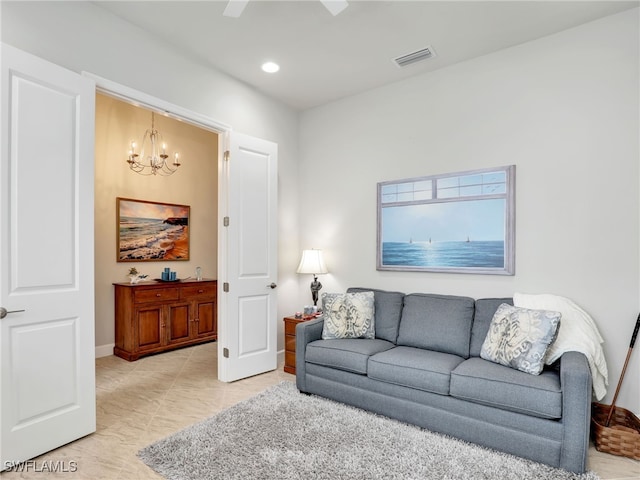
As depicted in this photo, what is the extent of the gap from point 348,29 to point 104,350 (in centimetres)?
432

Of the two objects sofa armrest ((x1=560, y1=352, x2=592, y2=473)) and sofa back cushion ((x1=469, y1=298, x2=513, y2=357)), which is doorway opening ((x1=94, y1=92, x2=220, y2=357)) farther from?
sofa armrest ((x1=560, y1=352, x2=592, y2=473))

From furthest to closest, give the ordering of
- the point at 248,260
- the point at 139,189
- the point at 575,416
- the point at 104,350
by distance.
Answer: the point at 139,189
the point at 104,350
the point at 248,260
the point at 575,416

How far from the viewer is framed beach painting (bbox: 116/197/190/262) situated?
457 cm

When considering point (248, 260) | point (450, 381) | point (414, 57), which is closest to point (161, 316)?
point (248, 260)

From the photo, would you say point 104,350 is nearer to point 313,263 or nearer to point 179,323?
point 179,323

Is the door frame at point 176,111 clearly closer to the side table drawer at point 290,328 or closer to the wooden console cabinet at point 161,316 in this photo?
the side table drawer at point 290,328

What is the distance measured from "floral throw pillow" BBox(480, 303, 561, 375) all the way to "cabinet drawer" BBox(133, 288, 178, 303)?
11.8ft

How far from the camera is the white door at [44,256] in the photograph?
81.2 inches

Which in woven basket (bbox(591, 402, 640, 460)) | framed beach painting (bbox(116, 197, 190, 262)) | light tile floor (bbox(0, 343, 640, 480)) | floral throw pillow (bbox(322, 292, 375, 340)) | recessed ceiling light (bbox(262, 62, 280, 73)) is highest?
recessed ceiling light (bbox(262, 62, 280, 73))

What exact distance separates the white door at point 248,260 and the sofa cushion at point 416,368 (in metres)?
1.38

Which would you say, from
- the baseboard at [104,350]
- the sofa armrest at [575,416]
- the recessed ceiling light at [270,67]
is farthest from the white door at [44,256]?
the sofa armrest at [575,416]

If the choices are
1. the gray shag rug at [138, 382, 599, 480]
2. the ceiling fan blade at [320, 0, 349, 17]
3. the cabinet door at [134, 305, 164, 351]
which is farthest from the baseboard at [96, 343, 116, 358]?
the ceiling fan blade at [320, 0, 349, 17]

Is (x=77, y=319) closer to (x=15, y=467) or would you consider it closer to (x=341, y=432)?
(x=15, y=467)

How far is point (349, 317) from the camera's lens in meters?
3.30
